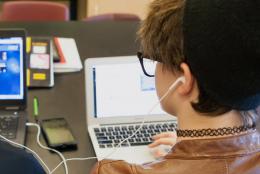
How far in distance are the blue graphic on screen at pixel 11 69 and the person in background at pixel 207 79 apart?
59 centimetres

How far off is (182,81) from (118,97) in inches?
21.4

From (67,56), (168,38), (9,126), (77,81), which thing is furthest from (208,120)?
(67,56)

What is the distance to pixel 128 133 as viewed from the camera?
145 centimetres

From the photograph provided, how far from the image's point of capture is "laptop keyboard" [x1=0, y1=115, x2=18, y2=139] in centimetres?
141

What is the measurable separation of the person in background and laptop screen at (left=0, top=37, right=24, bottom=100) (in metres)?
0.59

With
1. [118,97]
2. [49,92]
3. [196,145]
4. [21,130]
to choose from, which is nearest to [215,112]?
[196,145]

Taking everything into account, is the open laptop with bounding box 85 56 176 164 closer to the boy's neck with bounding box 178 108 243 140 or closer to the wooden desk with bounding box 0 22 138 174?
the wooden desk with bounding box 0 22 138 174

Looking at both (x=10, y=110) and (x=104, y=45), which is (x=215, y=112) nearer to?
(x=10, y=110)

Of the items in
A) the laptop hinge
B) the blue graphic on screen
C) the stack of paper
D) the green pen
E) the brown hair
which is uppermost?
the brown hair

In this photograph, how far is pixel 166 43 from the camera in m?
0.98

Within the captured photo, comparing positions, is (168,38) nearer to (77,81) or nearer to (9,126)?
(9,126)

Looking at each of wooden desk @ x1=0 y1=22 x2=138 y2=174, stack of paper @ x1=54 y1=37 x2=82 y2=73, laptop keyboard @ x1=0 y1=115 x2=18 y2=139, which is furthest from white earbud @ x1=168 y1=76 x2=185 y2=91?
stack of paper @ x1=54 y1=37 x2=82 y2=73

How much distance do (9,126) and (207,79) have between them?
2.38 ft

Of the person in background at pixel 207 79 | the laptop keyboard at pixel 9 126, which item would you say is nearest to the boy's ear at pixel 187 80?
the person in background at pixel 207 79
